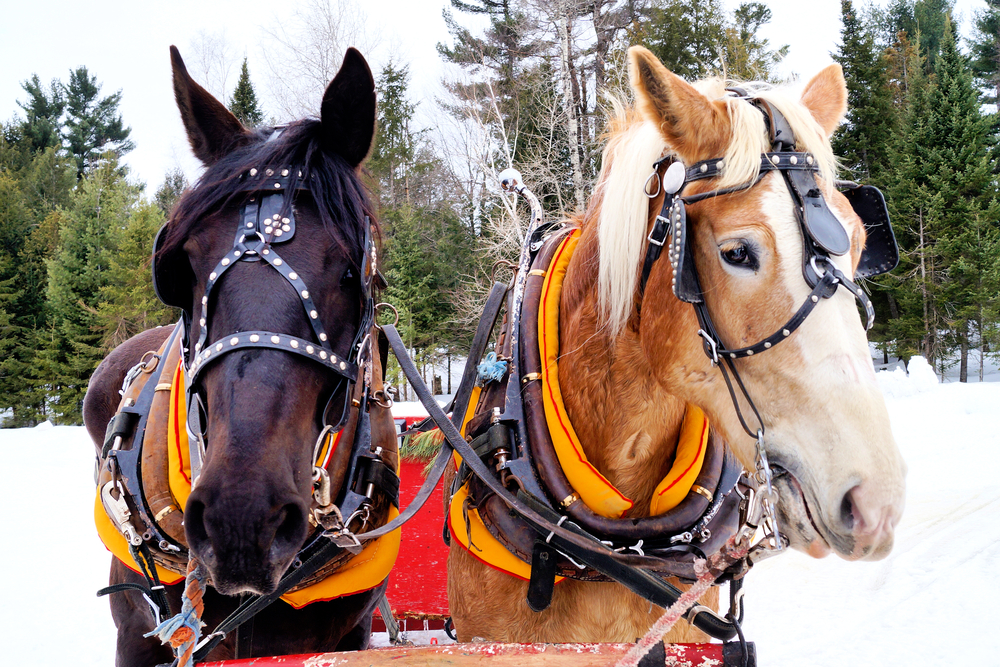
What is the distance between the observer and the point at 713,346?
118cm

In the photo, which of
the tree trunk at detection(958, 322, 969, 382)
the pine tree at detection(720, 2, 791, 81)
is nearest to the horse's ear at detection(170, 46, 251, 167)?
the pine tree at detection(720, 2, 791, 81)

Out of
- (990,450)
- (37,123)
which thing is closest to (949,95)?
(990,450)

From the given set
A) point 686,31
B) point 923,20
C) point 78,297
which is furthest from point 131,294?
point 923,20

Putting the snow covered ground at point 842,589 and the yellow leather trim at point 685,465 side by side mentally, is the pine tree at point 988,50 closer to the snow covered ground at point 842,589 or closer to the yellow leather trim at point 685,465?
the snow covered ground at point 842,589

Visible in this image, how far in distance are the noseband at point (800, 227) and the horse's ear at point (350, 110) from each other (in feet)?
2.61

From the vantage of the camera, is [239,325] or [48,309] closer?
[239,325]

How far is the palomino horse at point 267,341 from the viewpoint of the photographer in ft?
3.58

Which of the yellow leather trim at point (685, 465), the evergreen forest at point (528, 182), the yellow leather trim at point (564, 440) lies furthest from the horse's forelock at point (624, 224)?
the evergreen forest at point (528, 182)

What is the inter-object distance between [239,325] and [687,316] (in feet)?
3.10

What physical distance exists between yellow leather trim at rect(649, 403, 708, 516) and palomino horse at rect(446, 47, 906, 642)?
28 mm

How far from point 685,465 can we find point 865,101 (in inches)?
834

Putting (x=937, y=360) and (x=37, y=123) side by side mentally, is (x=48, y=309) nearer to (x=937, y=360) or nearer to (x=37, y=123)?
(x=37, y=123)

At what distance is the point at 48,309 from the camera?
19.2 meters

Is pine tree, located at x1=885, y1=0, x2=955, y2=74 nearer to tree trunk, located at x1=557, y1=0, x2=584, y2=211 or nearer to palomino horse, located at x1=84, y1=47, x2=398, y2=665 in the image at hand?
tree trunk, located at x1=557, y1=0, x2=584, y2=211
